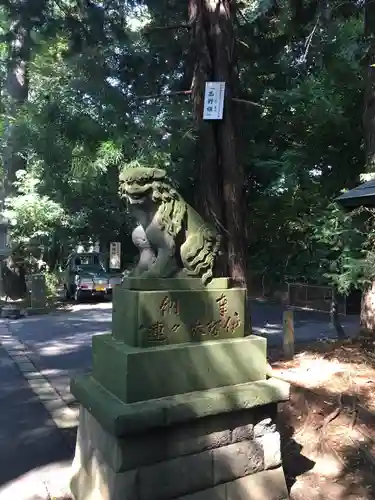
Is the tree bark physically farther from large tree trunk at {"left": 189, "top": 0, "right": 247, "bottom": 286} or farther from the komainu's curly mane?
the komainu's curly mane

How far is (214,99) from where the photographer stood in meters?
5.57

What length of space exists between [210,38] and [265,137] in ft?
11.9

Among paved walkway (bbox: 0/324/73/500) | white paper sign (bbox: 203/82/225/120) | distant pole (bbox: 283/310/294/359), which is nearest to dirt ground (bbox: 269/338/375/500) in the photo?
distant pole (bbox: 283/310/294/359)

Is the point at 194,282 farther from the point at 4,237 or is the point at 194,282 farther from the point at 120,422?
the point at 4,237

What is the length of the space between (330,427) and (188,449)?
1927 mm

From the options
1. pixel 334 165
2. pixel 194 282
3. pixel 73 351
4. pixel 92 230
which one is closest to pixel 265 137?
pixel 334 165

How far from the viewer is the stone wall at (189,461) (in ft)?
8.83

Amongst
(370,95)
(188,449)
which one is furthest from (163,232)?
(370,95)

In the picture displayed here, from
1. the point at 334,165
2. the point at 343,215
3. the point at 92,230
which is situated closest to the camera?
the point at 343,215

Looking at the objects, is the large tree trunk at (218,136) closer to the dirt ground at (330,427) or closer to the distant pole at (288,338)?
the distant pole at (288,338)

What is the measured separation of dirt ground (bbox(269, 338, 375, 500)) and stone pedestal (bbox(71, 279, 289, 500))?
54 cm

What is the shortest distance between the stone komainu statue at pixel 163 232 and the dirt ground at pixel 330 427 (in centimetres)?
189

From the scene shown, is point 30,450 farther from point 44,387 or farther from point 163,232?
point 163,232

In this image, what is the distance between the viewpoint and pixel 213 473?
294cm
